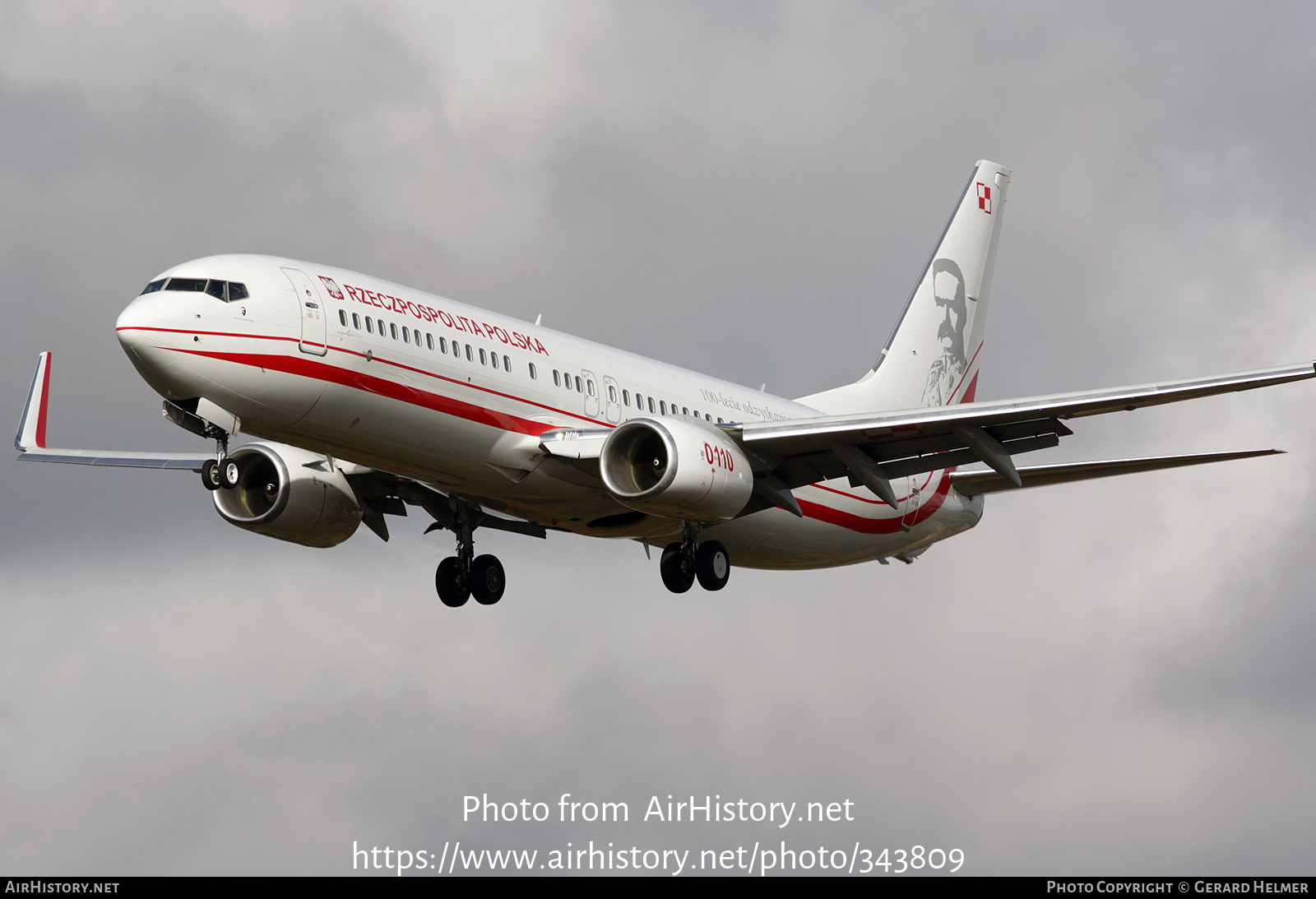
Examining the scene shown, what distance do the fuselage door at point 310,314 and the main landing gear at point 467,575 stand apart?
9963 mm

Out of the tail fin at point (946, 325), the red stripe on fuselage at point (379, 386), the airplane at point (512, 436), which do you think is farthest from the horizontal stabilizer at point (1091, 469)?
the red stripe on fuselage at point (379, 386)

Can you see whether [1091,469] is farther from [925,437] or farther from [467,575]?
[467,575]

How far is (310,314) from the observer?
3238 centimetres

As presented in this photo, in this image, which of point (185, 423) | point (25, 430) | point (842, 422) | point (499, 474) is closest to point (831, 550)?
point (842, 422)

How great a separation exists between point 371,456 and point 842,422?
9657mm

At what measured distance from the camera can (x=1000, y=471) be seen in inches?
1441

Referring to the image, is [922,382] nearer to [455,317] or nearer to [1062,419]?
[1062,419]

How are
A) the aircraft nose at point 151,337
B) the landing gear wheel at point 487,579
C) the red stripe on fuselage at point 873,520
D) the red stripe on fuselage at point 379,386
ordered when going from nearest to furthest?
1. the aircraft nose at point 151,337
2. the red stripe on fuselage at point 379,386
3. the landing gear wheel at point 487,579
4. the red stripe on fuselage at point 873,520

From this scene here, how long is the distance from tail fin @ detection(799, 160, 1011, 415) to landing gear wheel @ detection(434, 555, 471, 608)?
444 inches

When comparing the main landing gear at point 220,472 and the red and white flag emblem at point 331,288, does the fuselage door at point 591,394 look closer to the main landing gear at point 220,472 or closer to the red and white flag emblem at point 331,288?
the red and white flag emblem at point 331,288

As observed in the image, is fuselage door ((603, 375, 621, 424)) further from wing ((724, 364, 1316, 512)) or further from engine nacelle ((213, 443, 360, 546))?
engine nacelle ((213, 443, 360, 546))

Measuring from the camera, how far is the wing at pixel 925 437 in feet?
111

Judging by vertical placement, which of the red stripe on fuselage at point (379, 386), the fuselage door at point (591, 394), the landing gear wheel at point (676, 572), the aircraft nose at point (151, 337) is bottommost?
the aircraft nose at point (151, 337)

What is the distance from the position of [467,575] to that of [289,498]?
475 cm
